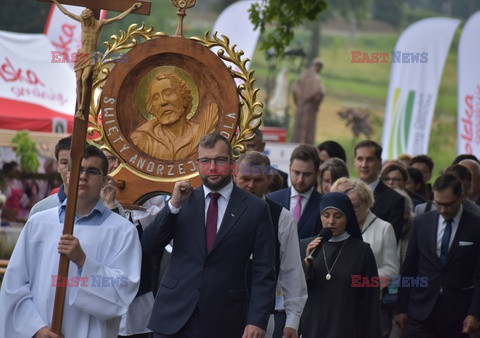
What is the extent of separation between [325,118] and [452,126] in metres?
5.76

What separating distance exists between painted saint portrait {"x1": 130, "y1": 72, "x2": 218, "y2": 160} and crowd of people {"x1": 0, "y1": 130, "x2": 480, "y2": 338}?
381 mm

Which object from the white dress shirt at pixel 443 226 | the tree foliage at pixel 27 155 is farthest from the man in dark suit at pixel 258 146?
the tree foliage at pixel 27 155

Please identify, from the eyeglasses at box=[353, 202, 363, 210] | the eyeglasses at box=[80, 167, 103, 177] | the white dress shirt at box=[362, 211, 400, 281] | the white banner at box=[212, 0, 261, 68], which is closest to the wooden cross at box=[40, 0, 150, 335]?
the eyeglasses at box=[80, 167, 103, 177]

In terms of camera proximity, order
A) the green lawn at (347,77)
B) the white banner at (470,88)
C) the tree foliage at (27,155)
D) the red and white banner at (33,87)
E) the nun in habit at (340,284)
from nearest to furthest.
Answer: the nun in habit at (340,284), the white banner at (470,88), the tree foliage at (27,155), the red and white banner at (33,87), the green lawn at (347,77)

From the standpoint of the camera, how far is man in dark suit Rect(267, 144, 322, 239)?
958 centimetres

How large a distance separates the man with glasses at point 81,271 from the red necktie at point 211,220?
21.4 inches

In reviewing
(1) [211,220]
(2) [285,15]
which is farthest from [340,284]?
(2) [285,15]

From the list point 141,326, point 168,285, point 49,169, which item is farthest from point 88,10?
point 49,169

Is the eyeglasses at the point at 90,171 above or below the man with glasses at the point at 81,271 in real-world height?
above

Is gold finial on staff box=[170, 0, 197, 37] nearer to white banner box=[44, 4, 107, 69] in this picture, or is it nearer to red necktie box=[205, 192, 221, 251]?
red necktie box=[205, 192, 221, 251]

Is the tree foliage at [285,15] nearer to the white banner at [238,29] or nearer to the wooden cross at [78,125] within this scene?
the wooden cross at [78,125]

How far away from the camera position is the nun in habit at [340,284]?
884cm

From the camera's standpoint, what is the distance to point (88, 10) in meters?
6.52

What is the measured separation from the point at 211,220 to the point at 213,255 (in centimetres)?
25
